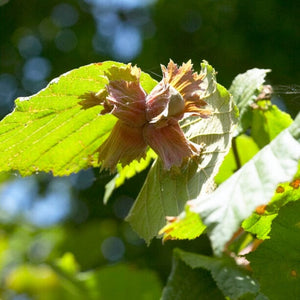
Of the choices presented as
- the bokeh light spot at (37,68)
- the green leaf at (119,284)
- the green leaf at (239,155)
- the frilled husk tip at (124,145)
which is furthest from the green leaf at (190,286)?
the bokeh light spot at (37,68)

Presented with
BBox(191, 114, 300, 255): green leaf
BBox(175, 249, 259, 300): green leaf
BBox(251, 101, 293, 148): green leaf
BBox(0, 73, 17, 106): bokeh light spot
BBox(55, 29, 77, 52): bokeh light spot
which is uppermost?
BBox(191, 114, 300, 255): green leaf

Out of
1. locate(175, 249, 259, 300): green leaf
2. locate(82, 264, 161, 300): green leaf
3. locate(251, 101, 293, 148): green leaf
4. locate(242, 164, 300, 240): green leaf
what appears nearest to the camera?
locate(242, 164, 300, 240): green leaf

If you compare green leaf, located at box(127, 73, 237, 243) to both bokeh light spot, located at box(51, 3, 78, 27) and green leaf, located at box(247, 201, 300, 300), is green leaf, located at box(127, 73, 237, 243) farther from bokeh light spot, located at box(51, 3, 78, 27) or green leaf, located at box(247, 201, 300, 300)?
bokeh light spot, located at box(51, 3, 78, 27)

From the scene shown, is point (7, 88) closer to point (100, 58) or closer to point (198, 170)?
point (100, 58)

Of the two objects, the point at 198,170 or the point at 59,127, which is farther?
the point at 59,127

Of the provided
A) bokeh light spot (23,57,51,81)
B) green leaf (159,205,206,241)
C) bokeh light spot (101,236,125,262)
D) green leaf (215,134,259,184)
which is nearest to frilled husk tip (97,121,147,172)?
green leaf (159,205,206,241)

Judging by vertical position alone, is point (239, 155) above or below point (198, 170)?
below

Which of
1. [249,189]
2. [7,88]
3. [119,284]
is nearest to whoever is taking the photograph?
[249,189]

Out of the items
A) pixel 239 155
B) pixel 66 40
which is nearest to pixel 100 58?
pixel 66 40
